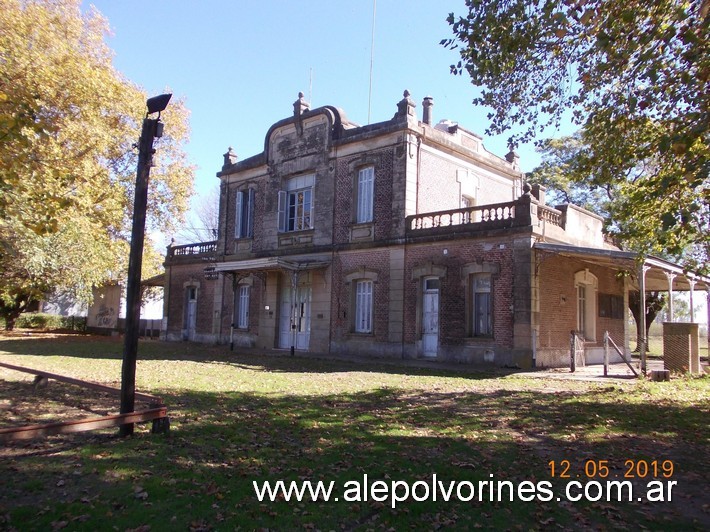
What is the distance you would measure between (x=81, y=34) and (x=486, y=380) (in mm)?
19845

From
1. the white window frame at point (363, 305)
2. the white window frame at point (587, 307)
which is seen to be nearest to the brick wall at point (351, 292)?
the white window frame at point (363, 305)

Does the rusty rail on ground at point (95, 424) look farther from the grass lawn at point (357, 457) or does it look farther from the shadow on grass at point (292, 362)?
the shadow on grass at point (292, 362)

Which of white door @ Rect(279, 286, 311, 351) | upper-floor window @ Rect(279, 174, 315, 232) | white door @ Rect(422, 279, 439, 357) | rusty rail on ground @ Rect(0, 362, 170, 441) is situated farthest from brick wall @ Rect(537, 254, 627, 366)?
rusty rail on ground @ Rect(0, 362, 170, 441)

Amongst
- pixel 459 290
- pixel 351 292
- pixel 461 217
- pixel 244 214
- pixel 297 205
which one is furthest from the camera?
pixel 244 214

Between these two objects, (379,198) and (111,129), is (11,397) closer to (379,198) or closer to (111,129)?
(379,198)

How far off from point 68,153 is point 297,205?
8554mm

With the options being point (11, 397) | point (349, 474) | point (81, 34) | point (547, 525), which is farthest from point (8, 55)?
point (547, 525)

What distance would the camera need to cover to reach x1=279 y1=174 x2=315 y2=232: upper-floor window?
72.6 feet

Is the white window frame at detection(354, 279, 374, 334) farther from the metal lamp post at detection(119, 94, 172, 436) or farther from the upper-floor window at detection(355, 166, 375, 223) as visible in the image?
the metal lamp post at detection(119, 94, 172, 436)

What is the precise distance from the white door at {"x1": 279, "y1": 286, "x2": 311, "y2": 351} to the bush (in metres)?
20.2

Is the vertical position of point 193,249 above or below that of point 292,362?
above

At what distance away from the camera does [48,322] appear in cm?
3678

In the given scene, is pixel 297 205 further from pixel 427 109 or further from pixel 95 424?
pixel 95 424

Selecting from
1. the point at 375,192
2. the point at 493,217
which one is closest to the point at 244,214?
the point at 375,192
